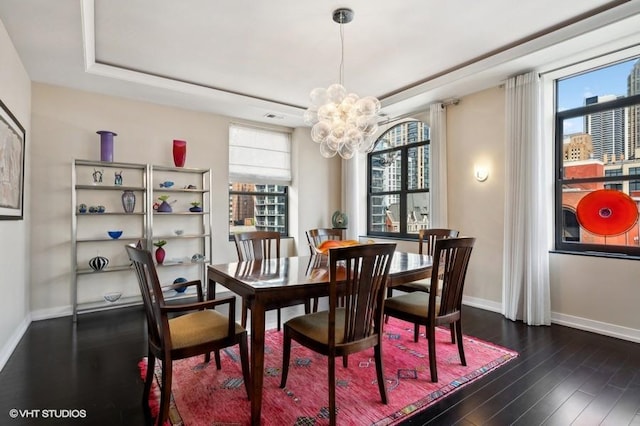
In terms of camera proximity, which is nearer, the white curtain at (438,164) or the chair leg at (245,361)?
the chair leg at (245,361)

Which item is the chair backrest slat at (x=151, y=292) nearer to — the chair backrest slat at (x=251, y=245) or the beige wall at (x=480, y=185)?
the chair backrest slat at (x=251, y=245)

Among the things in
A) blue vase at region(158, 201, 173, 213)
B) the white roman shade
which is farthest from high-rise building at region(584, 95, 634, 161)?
blue vase at region(158, 201, 173, 213)

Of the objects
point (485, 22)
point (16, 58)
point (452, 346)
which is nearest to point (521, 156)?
point (485, 22)

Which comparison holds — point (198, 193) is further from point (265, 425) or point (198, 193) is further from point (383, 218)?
point (265, 425)

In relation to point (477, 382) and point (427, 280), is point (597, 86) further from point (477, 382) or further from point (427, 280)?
point (477, 382)

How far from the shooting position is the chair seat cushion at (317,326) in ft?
6.51

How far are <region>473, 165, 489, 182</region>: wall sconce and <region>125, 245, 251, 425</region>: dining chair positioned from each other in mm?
3460

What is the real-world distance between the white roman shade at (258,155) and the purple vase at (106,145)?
1.67 m

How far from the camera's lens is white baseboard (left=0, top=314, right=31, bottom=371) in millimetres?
2591

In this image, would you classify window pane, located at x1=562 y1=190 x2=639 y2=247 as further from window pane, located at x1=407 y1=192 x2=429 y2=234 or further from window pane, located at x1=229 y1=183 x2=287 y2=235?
window pane, located at x1=229 y1=183 x2=287 y2=235

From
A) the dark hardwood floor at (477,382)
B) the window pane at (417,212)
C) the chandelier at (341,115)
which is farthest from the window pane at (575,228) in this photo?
the chandelier at (341,115)

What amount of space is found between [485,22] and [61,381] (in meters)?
4.32

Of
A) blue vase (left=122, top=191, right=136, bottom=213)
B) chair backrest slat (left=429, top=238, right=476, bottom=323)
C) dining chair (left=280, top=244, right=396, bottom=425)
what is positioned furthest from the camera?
blue vase (left=122, top=191, right=136, bottom=213)

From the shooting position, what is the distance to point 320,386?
7.41ft
